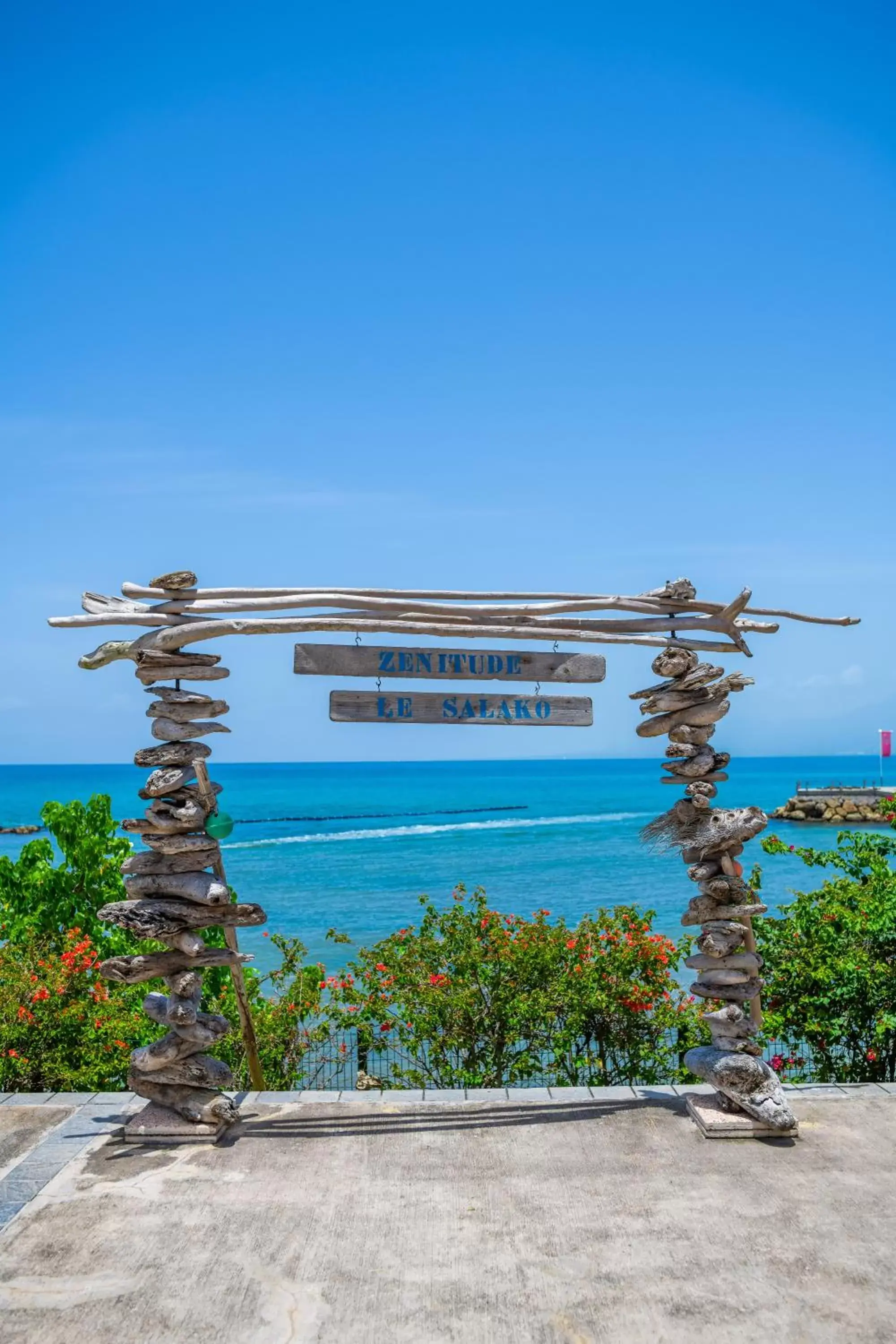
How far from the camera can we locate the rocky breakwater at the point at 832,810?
55.4 m

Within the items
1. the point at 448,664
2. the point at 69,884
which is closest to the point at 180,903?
the point at 448,664

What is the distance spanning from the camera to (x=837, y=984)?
8.23m

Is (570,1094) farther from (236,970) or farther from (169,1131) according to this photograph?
(169,1131)

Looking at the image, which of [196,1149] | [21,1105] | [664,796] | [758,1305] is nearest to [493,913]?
[196,1149]

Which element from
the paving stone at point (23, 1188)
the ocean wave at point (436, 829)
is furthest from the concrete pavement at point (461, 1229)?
the ocean wave at point (436, 829)

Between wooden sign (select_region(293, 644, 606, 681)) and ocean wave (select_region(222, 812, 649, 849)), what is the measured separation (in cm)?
3960

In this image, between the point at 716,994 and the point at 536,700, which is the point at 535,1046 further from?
the point at 536,700

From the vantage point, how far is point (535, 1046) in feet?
27.5

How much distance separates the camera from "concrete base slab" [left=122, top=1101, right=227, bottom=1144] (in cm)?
660

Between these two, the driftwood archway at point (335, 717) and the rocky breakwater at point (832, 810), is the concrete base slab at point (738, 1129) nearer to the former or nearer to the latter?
the driftwood archway at point (335, 717)

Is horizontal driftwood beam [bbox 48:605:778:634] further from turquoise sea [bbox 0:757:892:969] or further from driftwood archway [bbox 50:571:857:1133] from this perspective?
turquoise sea [bbox 0:757:892:969]

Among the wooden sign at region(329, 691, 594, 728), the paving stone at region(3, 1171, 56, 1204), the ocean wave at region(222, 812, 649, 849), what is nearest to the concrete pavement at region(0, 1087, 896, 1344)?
the paving stone at region(3, 1171, 56, 1204)

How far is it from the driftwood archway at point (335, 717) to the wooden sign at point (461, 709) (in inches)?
0.7

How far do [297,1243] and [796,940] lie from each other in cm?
494
